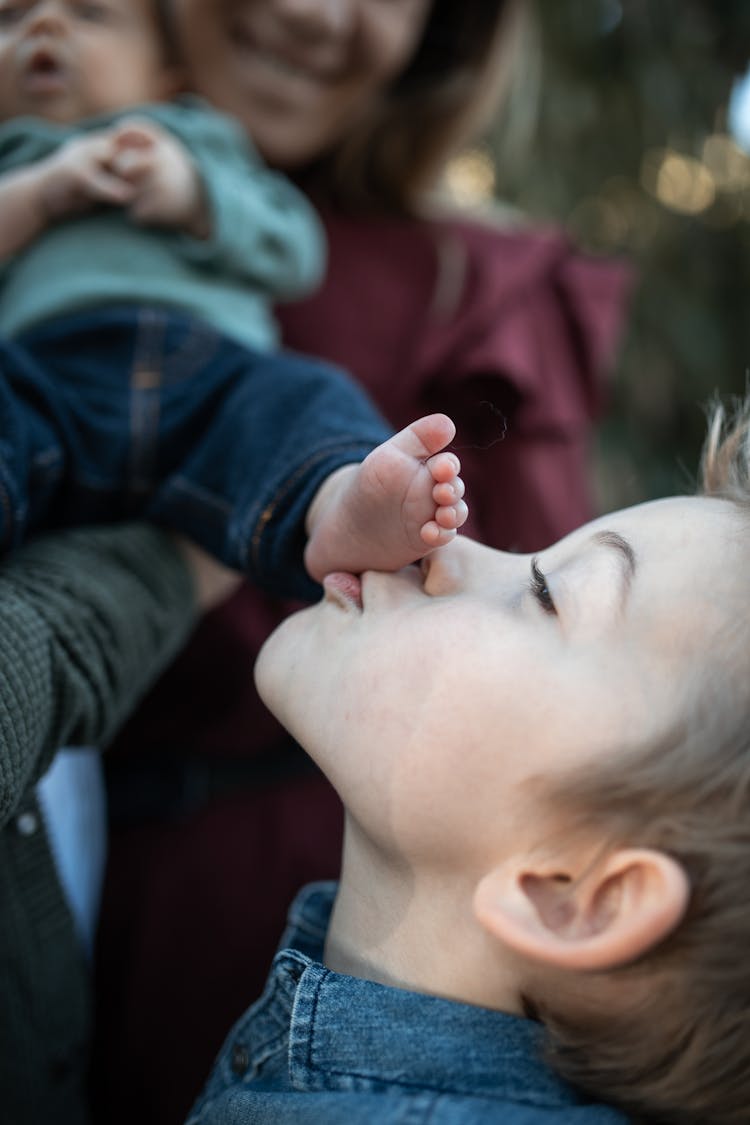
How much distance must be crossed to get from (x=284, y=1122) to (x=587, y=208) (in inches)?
95.2

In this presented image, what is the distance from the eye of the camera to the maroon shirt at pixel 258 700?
1.07 m

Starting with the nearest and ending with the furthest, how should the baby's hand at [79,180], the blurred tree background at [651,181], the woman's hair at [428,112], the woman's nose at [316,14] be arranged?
the baby's hand at [79,180] < the woman's nose at [316,14] < the woman's hair at [428,112] < the blurred tree background at [651,181]

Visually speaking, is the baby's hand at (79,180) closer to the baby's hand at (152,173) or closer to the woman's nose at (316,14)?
the baby's hand at (152,173)

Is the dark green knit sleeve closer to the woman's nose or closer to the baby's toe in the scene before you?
the baby's toe

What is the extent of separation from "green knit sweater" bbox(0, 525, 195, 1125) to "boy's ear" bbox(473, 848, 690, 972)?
1.05 feet

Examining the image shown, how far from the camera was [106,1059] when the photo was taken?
3.53 feet

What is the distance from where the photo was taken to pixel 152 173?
0.98 m

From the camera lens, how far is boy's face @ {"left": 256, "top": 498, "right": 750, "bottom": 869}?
23.4 inches

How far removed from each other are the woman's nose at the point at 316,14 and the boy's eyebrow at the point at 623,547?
0.83 m

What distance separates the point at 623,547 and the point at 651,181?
2224 mm

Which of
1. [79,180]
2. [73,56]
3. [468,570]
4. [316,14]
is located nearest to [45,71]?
[73,56]

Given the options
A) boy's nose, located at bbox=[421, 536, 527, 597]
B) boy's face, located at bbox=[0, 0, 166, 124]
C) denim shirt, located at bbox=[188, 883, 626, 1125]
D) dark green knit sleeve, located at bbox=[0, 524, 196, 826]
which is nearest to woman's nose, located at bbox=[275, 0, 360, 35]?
boy's face, located at bbox=[0, 0, 166, 124]

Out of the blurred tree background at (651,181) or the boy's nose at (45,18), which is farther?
the blurred tree background at (651,181)

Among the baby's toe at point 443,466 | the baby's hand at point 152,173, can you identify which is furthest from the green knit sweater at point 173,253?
the baby's toe at point 443,466
